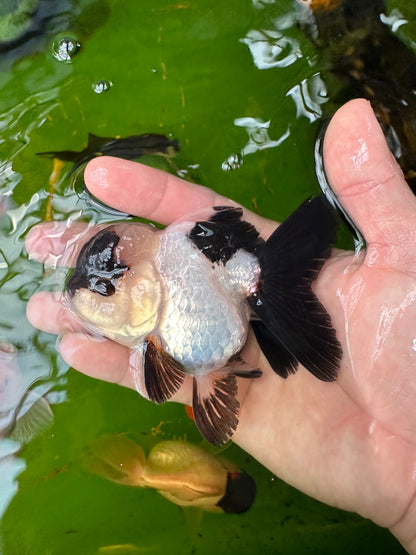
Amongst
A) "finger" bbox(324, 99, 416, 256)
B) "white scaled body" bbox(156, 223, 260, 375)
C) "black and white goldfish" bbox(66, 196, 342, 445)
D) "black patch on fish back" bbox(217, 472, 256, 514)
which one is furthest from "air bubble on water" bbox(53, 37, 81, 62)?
"black patch on fish back" bbox(217, 472, 256, 514)

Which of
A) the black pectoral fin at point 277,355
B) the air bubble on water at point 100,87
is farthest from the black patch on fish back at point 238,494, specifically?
the air bubble on water at point 100,87

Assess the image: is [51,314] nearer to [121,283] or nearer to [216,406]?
[121,283]

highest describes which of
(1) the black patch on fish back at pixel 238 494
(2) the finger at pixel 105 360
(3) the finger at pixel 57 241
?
(3) the finger at pixel 57 241

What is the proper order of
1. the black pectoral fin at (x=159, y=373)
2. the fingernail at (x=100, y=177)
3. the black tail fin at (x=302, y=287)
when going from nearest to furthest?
the black tail fin at (x=302, y=287), the black pectoral fin at (x=159, y=373), the fingernail at (x=100, y=177)

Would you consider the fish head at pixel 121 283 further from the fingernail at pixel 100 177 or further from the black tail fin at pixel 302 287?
the black tail fin at pixel 302 287

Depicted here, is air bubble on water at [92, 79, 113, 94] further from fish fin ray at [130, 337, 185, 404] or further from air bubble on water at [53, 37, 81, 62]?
fish fin ray at [130, 337, 185, 404]

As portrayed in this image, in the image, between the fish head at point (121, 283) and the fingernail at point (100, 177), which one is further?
the fingernail at point (100, 177)
